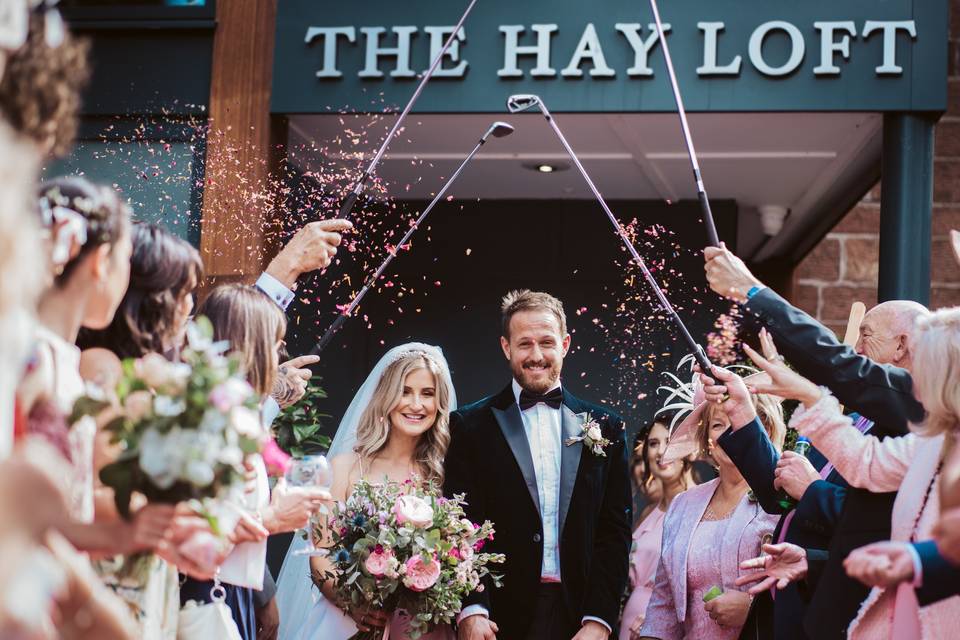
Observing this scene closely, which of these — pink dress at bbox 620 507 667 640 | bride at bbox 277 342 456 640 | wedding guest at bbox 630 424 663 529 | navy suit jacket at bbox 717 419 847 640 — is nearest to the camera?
navy suit jacket at bbox 717 419 847 640

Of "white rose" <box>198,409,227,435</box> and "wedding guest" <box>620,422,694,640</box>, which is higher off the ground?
"white rose" <box>198,409,227,435</box>

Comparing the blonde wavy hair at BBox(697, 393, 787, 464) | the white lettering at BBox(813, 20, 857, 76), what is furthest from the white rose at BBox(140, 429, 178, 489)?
the white lettering at BBox(813, 20, 857, 76)

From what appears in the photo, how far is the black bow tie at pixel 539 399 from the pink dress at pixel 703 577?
31.3 inches

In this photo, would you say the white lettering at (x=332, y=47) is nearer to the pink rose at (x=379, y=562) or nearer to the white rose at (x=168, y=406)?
the pink rose at (x=379, y=562)

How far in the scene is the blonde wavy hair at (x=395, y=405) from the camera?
520 centimetres

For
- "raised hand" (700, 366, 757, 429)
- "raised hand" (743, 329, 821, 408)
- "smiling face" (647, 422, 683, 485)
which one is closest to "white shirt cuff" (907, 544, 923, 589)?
"raised hand" (743, 329, 821, 408)

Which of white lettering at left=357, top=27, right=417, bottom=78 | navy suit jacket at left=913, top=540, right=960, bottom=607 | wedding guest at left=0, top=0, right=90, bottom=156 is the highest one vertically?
white lettering at left=357, top=27, right=417, bottom=78

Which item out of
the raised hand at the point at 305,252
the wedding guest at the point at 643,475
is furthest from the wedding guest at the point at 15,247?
the wedding guest at the point at 643,475

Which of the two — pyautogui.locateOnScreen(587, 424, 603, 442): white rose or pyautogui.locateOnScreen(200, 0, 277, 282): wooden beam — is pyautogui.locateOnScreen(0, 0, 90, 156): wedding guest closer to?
pyautogui.locateOnScreen(587, 424, 603, 442): white rose

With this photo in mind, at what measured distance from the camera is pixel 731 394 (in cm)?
470

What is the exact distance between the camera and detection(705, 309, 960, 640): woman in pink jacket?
10.9ft

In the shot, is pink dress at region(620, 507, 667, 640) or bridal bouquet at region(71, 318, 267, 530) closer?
bridal bouquet at region(71, 318, 267, 530)

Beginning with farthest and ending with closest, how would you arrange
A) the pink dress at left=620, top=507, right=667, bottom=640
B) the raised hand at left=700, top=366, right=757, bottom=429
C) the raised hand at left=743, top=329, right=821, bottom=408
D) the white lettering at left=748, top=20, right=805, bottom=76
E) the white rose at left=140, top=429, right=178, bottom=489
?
1. the white lettering at left=748, top=20, right=805, bottom=76
2. the pink dress at left=620, top=507, right=667, bottom=640
3. the raised hand at left=700, top=366, right=757, bottom=429
4. the raised hand at left=743, top=329, right=821, bottom=408
5. the white rose at left=140, top=429, right=178, bottom=489

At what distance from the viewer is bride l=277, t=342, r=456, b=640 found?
5141mm
